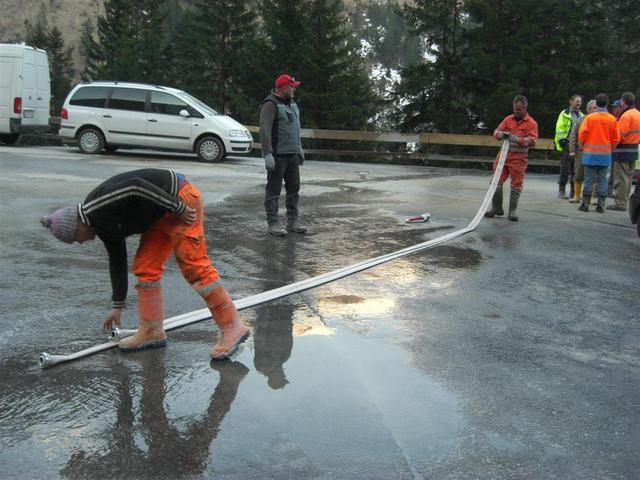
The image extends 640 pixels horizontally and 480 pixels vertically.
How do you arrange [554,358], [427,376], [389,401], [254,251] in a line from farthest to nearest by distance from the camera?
[254,251] < [554,358] < [427,376] < [389,401]

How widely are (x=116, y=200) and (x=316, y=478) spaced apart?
6.06ft

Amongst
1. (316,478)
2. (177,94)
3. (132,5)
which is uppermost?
(132,5)

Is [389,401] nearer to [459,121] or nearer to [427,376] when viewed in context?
[427,376]

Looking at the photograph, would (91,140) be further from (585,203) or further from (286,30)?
(286,30)

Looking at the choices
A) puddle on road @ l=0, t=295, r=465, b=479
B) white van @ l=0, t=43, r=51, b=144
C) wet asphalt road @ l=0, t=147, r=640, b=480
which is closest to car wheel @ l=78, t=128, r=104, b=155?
white van @ l=0, t=43, r=51, b=144

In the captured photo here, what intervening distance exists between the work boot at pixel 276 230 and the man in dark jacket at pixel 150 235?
3978mm

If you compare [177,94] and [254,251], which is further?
[177,94]

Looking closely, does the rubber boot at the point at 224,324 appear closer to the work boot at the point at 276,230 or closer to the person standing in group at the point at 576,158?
the work boot at the point at 276,230

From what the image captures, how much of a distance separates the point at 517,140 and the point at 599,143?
81.9 inches

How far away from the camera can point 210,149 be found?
1808cm

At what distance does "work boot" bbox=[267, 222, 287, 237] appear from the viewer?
8328 mm

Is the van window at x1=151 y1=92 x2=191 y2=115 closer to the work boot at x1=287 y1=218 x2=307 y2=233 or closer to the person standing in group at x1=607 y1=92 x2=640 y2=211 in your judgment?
the work boot at x1=287 y1=218 x2=307 y2=233

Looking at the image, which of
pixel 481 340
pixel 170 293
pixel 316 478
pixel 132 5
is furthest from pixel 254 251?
pixel 132 5

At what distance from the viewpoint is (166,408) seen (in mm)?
3539
